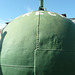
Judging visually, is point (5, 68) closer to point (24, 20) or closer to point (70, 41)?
point (24, 20)

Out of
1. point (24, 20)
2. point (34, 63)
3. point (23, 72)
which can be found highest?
point (24, 20)

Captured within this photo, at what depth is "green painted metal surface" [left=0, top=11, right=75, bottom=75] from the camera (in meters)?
4.07

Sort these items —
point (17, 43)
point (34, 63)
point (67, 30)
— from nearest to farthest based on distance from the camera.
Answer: point (34, 63)
point (17, 43)
point (67, 30)

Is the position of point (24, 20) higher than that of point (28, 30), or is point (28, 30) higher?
point (24, 20)

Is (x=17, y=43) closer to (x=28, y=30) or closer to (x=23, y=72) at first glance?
(x=28, y=30)

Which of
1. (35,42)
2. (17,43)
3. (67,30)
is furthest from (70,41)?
(17,43)

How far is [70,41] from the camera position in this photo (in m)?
4.45

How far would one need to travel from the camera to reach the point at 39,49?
4.14 metres

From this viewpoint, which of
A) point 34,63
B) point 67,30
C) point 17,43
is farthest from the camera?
point 67,30

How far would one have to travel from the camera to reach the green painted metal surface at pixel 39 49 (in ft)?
13.4

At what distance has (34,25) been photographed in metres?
4.54

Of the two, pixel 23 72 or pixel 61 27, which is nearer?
pixel 23 72

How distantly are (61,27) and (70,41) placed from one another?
61cm

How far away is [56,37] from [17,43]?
1.36 meters
